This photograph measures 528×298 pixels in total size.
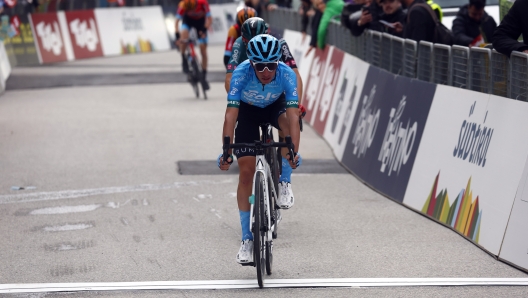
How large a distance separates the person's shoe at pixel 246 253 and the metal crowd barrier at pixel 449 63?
102 inches

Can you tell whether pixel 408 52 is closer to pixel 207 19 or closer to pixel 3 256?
pixel 3 256

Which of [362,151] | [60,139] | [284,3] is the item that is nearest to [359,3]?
[362,151]

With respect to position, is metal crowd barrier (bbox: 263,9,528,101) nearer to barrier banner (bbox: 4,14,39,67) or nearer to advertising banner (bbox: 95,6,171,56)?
barrier banner (bbox: 4,14,39,67)

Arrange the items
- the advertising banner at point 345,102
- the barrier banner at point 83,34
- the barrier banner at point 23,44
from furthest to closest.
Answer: the barrier banner at point 83,34, the barrier banner at point 23,44, the advertising banner at point 345,102

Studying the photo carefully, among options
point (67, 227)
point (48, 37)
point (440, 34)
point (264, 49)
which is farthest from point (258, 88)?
point (48, 37)

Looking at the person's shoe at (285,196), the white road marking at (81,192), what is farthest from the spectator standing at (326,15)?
the person's shoe at (285,196)

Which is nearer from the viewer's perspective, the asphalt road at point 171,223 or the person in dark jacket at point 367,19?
the asphalt road at point 171,223

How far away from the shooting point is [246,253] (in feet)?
23.1

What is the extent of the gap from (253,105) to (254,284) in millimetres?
1465

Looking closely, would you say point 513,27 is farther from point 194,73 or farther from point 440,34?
point 194,73

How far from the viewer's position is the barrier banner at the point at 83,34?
1259 inches

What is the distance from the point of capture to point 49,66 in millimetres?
29109

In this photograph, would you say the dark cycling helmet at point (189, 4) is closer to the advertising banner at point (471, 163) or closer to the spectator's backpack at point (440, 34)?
the spectator's backpack at point (440, 34)

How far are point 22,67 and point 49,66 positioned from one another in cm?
82
